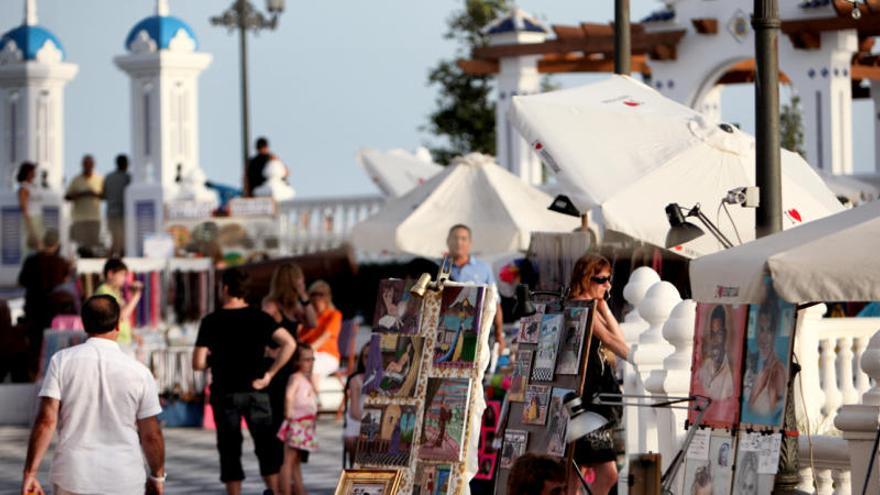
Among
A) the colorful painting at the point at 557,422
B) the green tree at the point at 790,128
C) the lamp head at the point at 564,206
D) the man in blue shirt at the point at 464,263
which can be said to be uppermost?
the green tree at the point at 790,128

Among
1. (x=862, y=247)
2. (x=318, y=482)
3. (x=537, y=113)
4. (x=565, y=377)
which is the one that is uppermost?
(x=537, y=113)

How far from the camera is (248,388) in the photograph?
14102 mm

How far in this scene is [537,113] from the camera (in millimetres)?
15734

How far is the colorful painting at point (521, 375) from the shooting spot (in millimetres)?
11383

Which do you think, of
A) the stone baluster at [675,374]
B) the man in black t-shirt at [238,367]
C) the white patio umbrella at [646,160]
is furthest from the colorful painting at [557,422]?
the man in black t-shirt at [238,367]

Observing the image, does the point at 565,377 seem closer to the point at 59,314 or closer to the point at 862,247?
the point at 862,247

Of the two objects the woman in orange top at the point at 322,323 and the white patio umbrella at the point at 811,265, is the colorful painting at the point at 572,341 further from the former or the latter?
the woman in orange top at the point at 322,323

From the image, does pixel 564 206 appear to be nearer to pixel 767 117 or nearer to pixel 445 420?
pixel 767 117

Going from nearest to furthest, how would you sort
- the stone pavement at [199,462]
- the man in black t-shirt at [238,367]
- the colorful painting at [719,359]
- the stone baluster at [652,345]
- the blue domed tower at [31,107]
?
the colorful painting at [719,359] → the stone baluster at [652,345] → the man in black t-shirt at [238,367] → the stone pavement at [199,462] → the blue domed tower at [31,107]

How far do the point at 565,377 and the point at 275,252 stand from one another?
2050 centimetres

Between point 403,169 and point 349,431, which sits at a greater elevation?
point 403,169

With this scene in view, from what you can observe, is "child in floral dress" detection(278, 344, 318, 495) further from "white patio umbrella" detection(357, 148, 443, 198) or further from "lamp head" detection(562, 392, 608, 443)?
"white patio umbrella" detection(357, 148, 443, 198)

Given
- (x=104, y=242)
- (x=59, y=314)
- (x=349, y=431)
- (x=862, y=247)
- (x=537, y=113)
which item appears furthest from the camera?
(x=104, y=242)

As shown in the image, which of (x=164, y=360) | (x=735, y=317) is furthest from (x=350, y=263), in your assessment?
(x=735, y=317)
